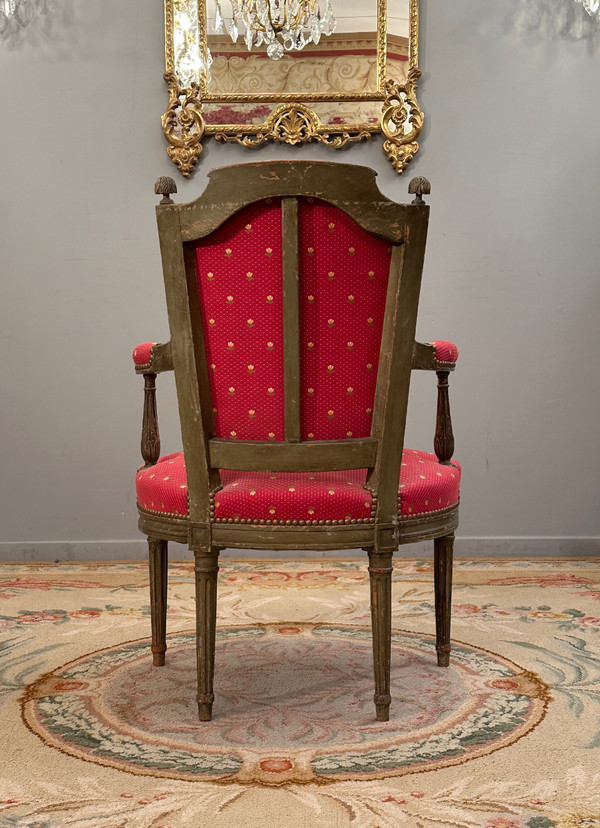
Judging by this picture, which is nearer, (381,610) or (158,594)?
(381,610)

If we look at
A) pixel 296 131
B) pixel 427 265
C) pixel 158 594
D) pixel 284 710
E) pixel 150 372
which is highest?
pixel 296 131

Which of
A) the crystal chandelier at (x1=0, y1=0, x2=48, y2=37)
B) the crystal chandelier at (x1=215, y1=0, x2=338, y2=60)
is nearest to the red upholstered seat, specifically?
the crystal chandelier at (x1=215, y1=0, x2=338, y2=60)

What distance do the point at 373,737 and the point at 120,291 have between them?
2231mm

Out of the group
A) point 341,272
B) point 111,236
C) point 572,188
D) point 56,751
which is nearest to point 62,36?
point 111,236

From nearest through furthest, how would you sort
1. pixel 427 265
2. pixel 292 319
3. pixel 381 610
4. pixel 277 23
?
pixel 292 319, pixel 381 610, pixel 277 23, pixel 427 265

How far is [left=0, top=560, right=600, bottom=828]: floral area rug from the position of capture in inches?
60.9

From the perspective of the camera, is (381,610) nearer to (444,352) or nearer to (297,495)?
(297,495)

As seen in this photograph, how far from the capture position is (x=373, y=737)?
1837 mm

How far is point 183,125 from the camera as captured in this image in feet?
11.4

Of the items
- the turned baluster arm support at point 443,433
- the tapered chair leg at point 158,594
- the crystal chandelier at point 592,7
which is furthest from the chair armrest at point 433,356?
the crystal chandelier at point 592,7

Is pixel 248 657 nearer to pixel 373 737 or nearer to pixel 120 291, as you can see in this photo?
pixel 373 737

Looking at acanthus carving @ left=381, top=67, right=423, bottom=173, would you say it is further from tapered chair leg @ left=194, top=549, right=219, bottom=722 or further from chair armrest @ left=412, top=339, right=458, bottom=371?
tapered chair leg @ left=194, top=549, right=219, bottom=722

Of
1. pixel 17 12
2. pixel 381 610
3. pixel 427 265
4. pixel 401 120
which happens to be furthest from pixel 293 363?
pixel 17 12

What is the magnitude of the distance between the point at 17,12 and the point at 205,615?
8.78 ft
